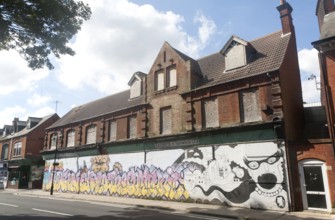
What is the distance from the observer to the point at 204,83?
20531 millimetres

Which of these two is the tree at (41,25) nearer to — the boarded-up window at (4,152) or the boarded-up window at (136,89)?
the boarded-up window at (136,89)

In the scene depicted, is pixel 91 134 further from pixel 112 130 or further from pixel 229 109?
pixel 229 109

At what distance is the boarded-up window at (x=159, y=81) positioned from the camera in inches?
904

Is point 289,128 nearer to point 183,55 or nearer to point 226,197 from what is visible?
point 226,197

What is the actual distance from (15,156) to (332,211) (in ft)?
129

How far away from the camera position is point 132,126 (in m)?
24.4

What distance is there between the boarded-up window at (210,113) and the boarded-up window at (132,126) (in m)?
7.11

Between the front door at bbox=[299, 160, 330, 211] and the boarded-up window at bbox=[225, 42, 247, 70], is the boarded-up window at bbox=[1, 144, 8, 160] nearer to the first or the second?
the boarded-up window at bbox=[225, 42, 247, 70]

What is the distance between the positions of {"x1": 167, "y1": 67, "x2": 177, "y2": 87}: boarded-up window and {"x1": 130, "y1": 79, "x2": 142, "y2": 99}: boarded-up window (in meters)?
3.79

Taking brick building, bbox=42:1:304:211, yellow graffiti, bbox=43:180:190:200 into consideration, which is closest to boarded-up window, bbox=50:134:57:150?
yellow graffiti, bbox=43:180:190:200

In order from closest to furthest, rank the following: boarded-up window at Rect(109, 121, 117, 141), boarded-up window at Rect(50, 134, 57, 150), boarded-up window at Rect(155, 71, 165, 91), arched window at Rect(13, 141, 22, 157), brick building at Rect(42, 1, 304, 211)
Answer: brick building at Rect(42, 1, 304, 211), boarded-up window at Rect(155, 71, 165, 91), boarded-up window at Rect(109, 121, 117, 141), boarded-up window at Rect(50, 134, 57, 150), arched window at Rect(13, 141, 22, 157)

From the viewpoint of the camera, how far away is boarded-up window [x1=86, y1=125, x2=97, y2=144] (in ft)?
90.9

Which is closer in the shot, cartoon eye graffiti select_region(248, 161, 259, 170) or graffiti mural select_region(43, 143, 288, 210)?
graffiti mural select_region(43, 143, 288, 210)

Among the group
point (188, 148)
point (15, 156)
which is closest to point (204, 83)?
point (188, 148)
